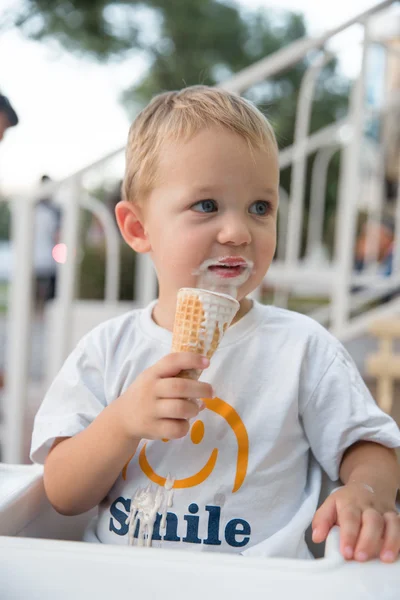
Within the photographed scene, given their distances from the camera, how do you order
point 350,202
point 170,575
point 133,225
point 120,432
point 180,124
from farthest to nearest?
point 350,202 → point 133,225 → point 180,124 → point 120,432 → point 170,575

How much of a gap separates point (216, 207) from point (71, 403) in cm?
34

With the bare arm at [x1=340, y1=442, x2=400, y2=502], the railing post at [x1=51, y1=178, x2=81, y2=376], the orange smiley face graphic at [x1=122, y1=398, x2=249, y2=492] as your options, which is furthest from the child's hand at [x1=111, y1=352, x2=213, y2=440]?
the railing post at [x1=51, y1=178, x2=81, y2=376]

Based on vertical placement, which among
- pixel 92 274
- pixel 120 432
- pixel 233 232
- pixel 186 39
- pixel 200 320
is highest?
pixel 186 39

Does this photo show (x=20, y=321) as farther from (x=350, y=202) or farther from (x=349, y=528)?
(x=349, y=528)

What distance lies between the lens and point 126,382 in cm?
99

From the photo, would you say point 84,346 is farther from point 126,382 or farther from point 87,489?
point 87,489

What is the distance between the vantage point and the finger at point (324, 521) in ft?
2.43

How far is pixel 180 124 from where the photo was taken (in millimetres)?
955

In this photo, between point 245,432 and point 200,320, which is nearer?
point 200,320

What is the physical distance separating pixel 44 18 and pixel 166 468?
35.2 feet

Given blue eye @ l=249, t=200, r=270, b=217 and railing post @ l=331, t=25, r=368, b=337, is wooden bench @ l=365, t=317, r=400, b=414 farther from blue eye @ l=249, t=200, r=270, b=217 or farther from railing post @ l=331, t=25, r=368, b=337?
blue eye @ l=249, t=200, r=270, b=217

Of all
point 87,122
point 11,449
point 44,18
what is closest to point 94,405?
point 11,449

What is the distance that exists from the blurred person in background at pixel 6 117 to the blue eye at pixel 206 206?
0.65 metres

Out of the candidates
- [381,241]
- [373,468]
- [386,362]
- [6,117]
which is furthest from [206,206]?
[381,241]
